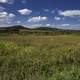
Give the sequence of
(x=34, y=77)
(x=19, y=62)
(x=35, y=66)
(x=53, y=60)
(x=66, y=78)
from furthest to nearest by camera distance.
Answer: (x=53, y=60), (x=19, y=62), (x=35, y=66), (x=34, y=77), (x=66, y=78)

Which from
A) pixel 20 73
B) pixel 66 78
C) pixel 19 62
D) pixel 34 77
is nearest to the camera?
pixel 66 78

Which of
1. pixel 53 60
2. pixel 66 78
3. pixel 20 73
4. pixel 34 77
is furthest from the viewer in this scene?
pixel 53 60

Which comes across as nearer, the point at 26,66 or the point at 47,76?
the point at 47,76

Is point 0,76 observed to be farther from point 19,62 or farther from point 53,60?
point 53,60

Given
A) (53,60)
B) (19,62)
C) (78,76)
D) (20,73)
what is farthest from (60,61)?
(78,76)

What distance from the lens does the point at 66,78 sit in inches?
274

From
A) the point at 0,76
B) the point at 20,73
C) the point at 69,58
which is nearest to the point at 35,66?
the point at 20,73

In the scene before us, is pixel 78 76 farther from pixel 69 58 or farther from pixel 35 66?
pixel 69 58

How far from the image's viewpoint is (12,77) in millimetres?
7793

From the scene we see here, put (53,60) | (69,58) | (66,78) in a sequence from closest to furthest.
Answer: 1. (66,78)
2. (53,60)
3. (69,58)

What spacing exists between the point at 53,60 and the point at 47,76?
3.67 m

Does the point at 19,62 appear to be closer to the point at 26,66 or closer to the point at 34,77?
the point at 26,66

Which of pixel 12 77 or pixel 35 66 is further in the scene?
pixel 35 66

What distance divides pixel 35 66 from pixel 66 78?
253 centimetres
